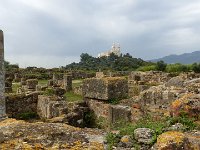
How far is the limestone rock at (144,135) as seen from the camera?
19.0 feet

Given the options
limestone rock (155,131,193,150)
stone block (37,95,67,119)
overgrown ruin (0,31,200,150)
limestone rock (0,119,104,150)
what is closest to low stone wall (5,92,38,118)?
overgrown ruin (0,31,200,150)

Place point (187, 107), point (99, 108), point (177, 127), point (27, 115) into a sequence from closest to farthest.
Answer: point (177, 127)
point (187, 107)
point (99, 108)
point (27, 115)

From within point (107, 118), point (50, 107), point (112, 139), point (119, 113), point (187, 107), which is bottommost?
point (107, 118)

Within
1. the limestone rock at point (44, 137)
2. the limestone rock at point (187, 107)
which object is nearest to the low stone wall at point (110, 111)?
the limestone rock at point (187, 107)

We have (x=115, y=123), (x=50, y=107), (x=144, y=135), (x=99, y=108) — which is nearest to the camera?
(x=144, y=135)

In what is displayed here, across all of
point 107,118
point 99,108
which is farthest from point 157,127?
point 99,108

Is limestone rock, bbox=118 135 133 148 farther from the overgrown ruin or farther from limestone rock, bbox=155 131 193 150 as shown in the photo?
limestone rock, bbox=155 131 193 150

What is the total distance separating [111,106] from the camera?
1212 centimetres

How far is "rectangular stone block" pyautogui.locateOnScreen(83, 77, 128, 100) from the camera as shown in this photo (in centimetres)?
1313

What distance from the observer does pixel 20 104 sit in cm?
1764

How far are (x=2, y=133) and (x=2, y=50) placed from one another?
719cm

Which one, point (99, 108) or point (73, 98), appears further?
point (73, 98)

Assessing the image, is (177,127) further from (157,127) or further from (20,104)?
(20,104)

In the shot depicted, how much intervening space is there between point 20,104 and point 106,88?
5989 mm
